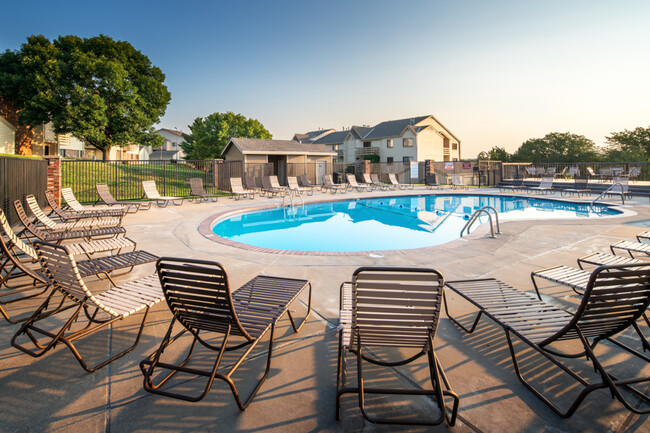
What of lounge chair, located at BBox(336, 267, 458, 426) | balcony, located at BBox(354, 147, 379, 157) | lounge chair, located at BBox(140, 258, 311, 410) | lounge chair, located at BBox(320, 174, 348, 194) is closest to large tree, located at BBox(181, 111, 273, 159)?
balcony, located at BBox(354, 147, 379, 157)

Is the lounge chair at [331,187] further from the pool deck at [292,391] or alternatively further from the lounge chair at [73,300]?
the lounge chair at [73,300]

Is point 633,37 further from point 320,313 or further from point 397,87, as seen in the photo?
point 320,313

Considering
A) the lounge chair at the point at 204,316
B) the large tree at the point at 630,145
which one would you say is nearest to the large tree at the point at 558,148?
the large tree at the point at 630,145

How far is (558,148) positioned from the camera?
51469 mm

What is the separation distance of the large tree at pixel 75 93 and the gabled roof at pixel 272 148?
10373 mm

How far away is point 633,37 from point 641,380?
14636mm

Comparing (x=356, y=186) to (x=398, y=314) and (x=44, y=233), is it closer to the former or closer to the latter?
(x=44, y=233)

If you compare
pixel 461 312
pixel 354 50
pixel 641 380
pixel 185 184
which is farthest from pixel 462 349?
pixel 185 184

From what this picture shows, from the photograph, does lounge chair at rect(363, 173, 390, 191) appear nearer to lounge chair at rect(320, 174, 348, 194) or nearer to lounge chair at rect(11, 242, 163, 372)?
lounge chair at rect(320, 174, 348, 194)

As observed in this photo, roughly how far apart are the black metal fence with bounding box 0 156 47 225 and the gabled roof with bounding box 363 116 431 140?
38383 mm

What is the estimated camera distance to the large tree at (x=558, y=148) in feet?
164

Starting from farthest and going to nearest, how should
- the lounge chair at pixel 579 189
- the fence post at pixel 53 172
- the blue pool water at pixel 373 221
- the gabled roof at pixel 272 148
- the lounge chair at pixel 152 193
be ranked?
1. the gabled roof at pixel 272 148
2. the lounge chair at pixel 579 189
3. the lounge chair at pixel 152 193
4. the fence post at pixel 53 172
5. the blue pool water at pixel 373 221

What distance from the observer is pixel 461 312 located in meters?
3.52

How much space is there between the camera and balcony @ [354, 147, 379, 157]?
4566cm
